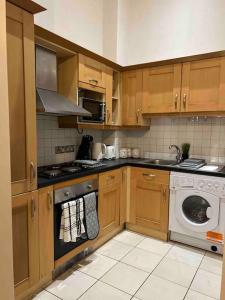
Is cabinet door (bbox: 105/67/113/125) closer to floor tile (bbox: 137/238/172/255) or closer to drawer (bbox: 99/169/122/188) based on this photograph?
drawer (bbox: 99/169/122/188)

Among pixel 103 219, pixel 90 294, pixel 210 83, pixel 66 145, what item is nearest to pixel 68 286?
pixel 90 294

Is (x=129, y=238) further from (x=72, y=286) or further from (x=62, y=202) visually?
(x=62, y=202)

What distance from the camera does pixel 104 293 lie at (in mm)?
1729

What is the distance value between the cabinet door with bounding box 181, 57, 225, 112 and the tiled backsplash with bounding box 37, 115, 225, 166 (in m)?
0.30

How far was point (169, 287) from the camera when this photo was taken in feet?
5.95

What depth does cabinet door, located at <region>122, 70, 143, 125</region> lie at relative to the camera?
2.87m

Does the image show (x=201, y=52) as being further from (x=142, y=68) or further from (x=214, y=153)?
(x=214, y=153)

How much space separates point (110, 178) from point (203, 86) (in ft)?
4.78

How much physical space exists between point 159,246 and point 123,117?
65.8 inches

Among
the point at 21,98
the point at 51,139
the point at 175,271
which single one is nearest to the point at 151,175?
the point at 175,271

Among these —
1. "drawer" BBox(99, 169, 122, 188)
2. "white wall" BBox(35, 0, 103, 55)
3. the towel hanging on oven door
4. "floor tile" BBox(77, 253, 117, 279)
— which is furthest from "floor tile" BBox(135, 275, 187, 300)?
"white wall" BBox(35, 0, 103, 55)

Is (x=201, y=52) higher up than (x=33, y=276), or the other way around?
(x=201, y=52)

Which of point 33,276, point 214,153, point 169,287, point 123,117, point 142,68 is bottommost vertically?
point 169,287

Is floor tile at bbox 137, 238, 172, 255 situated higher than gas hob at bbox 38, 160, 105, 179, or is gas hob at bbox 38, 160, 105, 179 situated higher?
gas hob at bbox 38, 160, 105, 179
